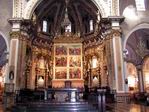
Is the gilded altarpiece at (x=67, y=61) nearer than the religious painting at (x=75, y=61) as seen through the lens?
Yes

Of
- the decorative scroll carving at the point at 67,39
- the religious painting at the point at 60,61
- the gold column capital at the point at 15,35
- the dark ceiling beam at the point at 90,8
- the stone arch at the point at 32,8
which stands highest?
the dark ceiling beam at the point at 90,8

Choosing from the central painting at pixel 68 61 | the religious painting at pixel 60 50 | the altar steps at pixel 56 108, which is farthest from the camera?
the religious painting at pixel 60 50

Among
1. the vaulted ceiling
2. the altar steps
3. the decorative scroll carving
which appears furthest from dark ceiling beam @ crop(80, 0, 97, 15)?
the altar steps

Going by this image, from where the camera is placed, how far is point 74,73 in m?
24.9

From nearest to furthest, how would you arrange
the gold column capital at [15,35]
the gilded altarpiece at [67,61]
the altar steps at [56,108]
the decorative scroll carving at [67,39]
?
the altar steps at [56,108], the gold column capital at [15,35], the gilded altarpiece at [67,61], the decorative scroll carving at [67,39]

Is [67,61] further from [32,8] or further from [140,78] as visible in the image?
[140,78]

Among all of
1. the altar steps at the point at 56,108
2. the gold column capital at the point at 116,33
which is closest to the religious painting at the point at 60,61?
the gold column capital at the point at 116,33

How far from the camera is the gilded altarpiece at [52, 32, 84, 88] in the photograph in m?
24.6

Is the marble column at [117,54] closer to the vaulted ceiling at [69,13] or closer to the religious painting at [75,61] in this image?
the vaulted ceiling at [69,13]

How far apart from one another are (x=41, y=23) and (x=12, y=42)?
8469 mm

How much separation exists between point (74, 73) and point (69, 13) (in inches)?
297

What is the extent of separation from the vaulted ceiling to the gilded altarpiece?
2.49 metres

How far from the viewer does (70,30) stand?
27.5 metres

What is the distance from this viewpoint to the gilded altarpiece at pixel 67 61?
968 inches
